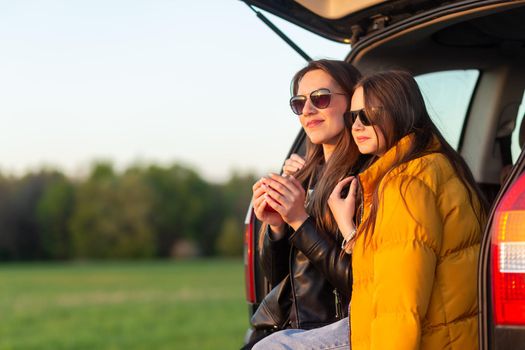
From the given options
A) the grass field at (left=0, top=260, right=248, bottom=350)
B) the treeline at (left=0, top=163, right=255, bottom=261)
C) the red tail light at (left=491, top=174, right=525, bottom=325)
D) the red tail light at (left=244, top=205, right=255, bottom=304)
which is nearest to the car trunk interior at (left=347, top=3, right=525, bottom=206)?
the red tail light at (left=244, top=205, right=255, bottom=304)

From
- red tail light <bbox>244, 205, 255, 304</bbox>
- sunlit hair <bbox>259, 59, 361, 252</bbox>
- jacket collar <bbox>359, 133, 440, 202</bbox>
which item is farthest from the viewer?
red tail light <bbox>244, 205, 255, 304</bbox>

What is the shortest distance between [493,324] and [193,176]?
111664 millimetres

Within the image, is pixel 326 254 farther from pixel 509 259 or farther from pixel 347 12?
pixel 347 12

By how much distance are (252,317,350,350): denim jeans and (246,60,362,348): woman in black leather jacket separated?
0.55 feet

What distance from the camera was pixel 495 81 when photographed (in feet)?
16.6

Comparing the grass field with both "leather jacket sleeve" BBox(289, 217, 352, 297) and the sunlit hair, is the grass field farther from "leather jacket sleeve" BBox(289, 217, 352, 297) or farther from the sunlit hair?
"leather jacket sleeve" BBox(289, 217, 352, 297)

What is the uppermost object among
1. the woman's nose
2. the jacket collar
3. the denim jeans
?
the woman's nose

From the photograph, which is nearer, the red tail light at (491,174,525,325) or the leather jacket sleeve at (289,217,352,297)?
the red tail light at (491,174,525,325)

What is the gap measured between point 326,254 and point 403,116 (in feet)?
1.85

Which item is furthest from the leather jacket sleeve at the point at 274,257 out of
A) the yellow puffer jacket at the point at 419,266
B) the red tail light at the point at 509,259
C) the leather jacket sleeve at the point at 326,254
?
the red tail light at the point at 509,259

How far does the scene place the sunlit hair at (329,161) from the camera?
3385mm

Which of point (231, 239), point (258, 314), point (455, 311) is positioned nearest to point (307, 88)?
point (258, 314)

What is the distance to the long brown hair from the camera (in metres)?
2.84

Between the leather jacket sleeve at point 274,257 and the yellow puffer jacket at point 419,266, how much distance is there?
793mm
